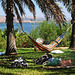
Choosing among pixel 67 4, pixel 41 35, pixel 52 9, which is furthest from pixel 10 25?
pixel 41 35

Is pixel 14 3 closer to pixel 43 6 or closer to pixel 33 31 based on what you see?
pixel 43 6

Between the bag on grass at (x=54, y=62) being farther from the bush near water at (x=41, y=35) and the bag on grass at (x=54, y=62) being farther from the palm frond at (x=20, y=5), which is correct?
the bush near water at (x=41, y=35)

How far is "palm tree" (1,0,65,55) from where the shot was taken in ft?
24.2

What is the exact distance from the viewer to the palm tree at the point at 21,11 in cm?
738

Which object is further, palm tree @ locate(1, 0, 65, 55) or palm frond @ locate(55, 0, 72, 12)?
palm frond @ locate(55, 0, 72, 12)

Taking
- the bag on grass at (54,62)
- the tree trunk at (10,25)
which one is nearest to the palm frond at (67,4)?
the tree trunk at (10,25)

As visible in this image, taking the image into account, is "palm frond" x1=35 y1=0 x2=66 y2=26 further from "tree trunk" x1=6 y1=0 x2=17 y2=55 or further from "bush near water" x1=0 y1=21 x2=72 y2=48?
"bush near water" x1=0 y1=21 x2=72 y2=48

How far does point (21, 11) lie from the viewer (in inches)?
324

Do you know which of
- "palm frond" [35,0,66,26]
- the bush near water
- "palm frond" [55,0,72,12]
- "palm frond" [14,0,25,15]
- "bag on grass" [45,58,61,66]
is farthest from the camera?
the bush near water

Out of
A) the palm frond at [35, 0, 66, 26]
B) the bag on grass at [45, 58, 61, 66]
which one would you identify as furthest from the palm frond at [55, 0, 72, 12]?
the bag on grass at [45, 58, 61, 66]

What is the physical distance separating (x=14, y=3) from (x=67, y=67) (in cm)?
415

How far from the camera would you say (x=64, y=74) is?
4.24 meters

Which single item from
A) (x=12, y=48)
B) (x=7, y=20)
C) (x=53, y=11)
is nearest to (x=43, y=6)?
(x=53, y=11)

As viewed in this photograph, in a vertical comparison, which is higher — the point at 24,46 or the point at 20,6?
the point at 20,6
